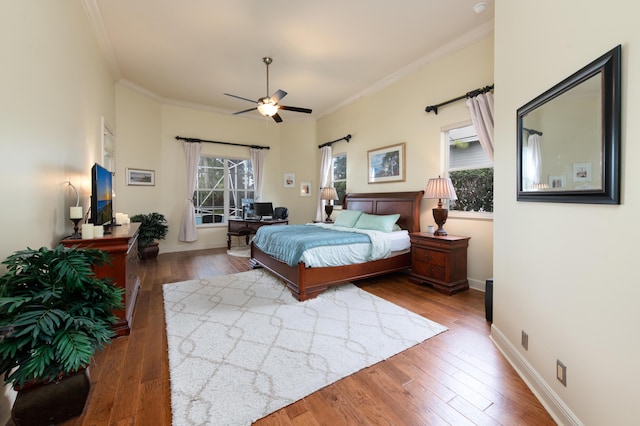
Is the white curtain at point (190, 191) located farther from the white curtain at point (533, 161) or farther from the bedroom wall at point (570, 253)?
the white curtain at point (533, 161)

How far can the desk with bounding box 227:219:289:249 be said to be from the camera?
5.84m

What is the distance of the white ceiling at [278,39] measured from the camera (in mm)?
3051

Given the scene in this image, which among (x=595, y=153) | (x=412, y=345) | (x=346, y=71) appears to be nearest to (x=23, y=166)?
(x=412, y=345)

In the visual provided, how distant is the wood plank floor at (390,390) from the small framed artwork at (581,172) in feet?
4.22

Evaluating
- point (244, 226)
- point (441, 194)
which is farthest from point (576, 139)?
point (244, 226)

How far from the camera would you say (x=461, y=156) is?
12.6ft

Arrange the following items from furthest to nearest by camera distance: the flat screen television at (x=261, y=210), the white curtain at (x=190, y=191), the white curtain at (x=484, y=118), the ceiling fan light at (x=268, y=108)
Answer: the flat screen television at (x=261, y=210) < the white curtain at (x=190, y=191) < the ceiling fan light at (x=268, y=108) < the white curtain at (x=484, y=118)

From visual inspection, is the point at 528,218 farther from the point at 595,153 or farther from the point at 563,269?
the point at 595,153

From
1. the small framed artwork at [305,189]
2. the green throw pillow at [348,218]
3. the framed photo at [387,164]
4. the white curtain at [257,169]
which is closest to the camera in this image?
the framed photo at [387,164]

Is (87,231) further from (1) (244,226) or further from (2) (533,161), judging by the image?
(1) (244,226)

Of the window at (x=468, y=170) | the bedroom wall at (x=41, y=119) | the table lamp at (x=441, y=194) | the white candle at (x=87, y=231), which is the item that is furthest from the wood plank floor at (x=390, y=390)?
the window at (x=468, y=170)

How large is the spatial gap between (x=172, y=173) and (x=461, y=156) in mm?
5761

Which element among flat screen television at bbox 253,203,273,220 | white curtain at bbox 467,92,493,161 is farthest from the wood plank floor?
flat screen television at bbox 253,203,273,220

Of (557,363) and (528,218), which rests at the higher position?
(528,218)
